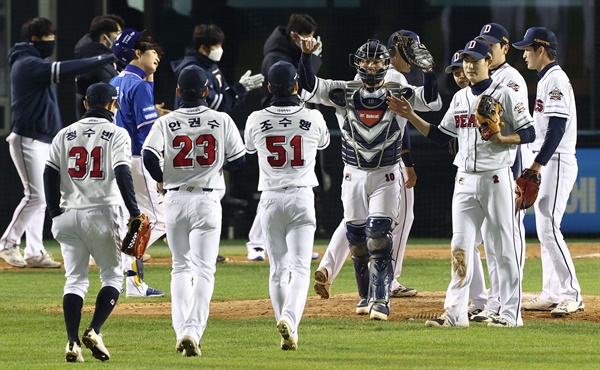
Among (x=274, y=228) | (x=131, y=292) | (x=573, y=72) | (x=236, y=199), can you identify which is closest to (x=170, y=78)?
(x=236, y=199)

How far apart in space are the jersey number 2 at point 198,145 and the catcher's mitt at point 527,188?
2.48 m

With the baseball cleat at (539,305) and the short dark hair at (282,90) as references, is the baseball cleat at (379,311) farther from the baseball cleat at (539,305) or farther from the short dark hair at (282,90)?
the short dark hair at (282,90)

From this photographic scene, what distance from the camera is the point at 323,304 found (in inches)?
392

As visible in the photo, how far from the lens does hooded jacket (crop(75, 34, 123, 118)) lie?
481 inches

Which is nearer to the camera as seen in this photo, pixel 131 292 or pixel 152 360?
pixel 152 360

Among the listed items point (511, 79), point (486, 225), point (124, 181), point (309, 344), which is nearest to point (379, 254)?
point (486, 225)

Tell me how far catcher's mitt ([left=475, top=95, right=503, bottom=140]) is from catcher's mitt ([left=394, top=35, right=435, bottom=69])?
571mm

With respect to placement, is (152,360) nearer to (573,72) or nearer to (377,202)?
(377,202)

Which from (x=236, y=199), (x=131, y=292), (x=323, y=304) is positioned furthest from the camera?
(x=236, y=199)

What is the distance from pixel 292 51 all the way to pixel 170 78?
4.58 m

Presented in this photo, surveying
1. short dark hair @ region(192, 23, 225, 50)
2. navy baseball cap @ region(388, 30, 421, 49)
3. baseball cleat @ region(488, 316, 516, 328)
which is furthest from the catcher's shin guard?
short dark hair @ region(192, 23, 225, 50)

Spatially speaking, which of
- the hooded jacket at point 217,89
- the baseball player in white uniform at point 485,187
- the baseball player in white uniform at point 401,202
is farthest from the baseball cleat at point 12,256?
the baseball player in white uniform at point 485,187

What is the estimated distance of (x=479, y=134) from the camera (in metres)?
8.44

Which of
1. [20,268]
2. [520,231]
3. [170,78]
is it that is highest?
[170,78]
